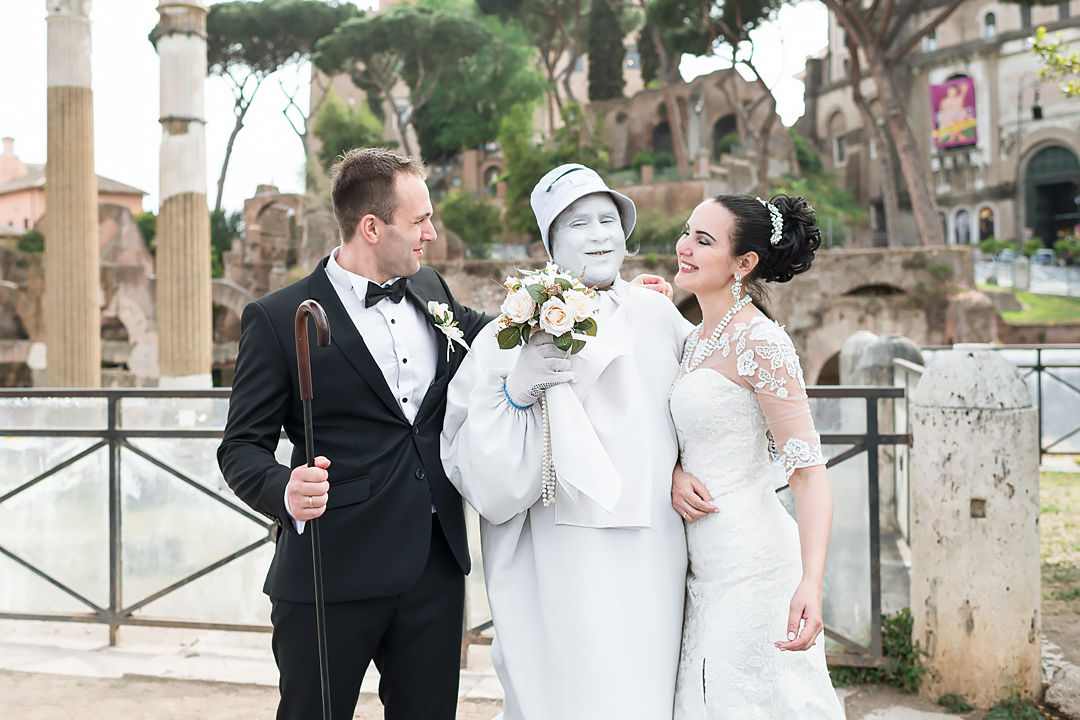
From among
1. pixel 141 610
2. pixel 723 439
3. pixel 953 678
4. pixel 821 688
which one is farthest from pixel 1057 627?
pixel 141 610

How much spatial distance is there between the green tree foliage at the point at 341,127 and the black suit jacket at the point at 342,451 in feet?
116

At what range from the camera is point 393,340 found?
2324 millimetres

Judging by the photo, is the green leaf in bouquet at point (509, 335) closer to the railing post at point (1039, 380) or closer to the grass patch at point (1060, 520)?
the grass patch at point (1060, 520)

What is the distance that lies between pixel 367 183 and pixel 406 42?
107 feet

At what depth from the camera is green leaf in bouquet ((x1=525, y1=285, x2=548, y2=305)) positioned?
6.51 ft

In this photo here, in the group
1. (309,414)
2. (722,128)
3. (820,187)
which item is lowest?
(309,414)

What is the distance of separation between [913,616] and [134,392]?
336 centimetres

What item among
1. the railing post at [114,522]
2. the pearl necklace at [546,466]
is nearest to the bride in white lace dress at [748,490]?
the pearl necklace at [546,466]

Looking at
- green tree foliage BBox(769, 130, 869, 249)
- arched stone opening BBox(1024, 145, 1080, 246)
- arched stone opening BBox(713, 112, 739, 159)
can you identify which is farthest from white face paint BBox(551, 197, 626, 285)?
arched stone opening BBox(713, 112, 739, 159)

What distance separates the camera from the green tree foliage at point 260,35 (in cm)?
3453

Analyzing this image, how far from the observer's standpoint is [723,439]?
2225 millimetres

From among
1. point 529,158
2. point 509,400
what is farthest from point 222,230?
point 509,400

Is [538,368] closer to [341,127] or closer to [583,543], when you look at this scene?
[583,543]

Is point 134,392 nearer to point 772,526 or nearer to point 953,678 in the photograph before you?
point 772,526
